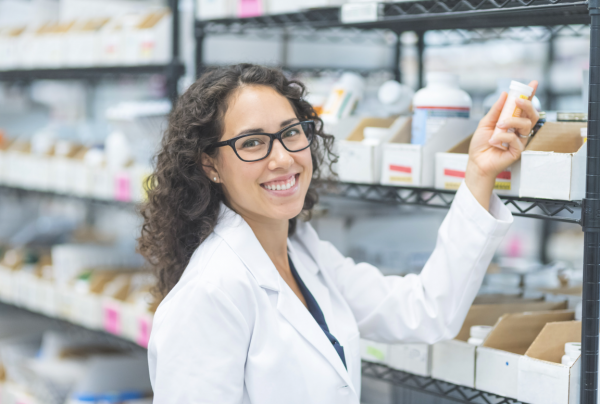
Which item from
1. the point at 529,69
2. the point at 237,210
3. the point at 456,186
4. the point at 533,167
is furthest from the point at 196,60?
the point at 529,69

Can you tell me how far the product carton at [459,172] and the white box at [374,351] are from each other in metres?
0.47

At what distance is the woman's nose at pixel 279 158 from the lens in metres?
1.27

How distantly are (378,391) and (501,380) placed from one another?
756 mm

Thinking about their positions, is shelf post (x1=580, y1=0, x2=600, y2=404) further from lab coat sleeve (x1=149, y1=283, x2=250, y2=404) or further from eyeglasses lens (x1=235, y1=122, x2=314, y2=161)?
lab coat sleeve (x1=149, y1=283, x2=250, y2=404)

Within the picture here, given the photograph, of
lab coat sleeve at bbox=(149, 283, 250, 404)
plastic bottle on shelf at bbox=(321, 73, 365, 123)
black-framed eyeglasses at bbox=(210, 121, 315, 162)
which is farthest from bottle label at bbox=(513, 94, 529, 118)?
lab coat sleeve at bbox=(149, 283, 250, 404)

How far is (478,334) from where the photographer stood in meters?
1.46

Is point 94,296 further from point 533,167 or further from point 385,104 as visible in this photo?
point 533,167

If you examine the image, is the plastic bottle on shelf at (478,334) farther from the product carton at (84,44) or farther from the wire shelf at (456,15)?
the product carton at (84,44)

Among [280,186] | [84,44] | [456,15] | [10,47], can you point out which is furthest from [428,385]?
[10,47]

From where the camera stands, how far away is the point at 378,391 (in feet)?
6.77

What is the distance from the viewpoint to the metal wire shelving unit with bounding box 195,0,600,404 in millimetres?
1209

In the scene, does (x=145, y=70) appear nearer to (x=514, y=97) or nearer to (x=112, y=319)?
(x=112, y=319)

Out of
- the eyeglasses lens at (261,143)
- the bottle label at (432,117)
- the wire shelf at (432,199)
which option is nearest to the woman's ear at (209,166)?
the eyeglasses lens at (261,143)

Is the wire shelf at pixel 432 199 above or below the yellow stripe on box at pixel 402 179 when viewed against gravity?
below
